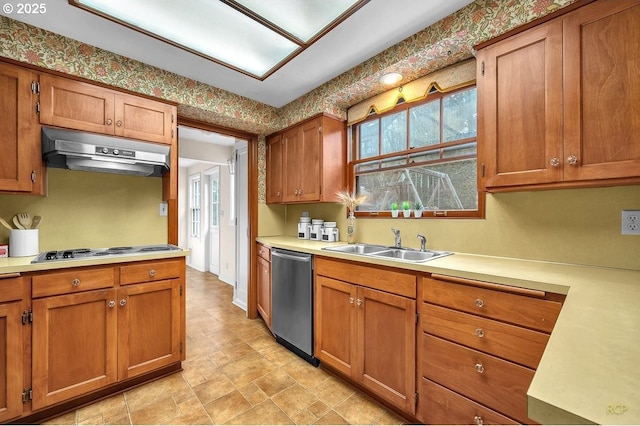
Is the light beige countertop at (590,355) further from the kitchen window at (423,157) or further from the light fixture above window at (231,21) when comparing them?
the light fixture above window at (231,21)

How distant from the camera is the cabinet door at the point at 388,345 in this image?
5.35 feet

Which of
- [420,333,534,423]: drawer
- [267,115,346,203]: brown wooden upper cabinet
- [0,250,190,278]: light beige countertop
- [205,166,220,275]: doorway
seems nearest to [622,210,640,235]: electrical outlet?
[420,333,534,423]: drawer

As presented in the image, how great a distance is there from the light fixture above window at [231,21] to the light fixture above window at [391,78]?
611 millimetres

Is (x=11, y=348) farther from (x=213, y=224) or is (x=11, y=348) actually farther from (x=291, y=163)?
(x=213, y=224)

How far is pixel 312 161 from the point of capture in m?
2.77

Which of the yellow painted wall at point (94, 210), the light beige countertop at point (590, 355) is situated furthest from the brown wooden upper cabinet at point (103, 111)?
the light beige countertop at point (590, 355)

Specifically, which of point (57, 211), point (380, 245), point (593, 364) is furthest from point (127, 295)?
point (593, 364)

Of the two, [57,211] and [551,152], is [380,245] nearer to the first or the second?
[551,152]

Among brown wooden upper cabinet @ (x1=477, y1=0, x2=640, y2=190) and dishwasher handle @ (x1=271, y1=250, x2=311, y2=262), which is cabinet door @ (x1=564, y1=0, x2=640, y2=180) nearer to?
brown wooden upper cabinet @ (x1=477, y1=0, x2=640, y2=190)

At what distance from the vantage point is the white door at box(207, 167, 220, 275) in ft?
17.5

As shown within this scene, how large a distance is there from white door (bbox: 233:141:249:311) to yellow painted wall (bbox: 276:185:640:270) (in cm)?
219

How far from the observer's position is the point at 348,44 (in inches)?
77.8

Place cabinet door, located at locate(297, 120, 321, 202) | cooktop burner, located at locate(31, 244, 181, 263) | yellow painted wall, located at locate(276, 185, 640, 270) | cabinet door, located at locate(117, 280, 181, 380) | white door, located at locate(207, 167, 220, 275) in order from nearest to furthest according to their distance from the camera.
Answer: yellow painted wall, located at locate(276, 185, 640, 270), cooktop burner, located at locate(31, 244, 181, 263), cabinet door, located at locate(117, 280, 181, 380), cabinet door, located at locate(297, 120, 321, 202), white door, located at locate(207, 167, 220, 275)

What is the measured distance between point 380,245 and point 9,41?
9.60 ft
